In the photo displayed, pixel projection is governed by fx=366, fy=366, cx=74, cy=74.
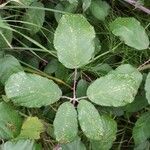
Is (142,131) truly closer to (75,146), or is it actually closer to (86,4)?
(75,146)

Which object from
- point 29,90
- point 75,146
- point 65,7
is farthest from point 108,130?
point 65,7

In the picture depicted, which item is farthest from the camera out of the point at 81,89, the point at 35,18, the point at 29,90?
the point at 35,18

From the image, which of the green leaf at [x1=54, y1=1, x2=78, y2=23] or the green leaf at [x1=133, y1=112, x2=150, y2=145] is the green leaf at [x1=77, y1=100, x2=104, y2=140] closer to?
the green leaf at [x1=133, y1=112, x2=150, y2=145]

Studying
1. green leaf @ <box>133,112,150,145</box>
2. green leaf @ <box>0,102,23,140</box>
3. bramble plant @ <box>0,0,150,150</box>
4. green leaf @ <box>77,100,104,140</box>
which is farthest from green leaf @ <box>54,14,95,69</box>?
green leaf @ <box>133,112,150,145</box>

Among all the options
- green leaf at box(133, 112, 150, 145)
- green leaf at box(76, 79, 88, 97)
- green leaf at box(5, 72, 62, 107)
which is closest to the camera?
green leaf at box(5, 72, 62, 107)

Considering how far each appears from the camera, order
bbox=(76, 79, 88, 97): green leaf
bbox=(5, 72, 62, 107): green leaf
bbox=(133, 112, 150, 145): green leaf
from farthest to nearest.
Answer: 1. bbox=(133, 112, 150, 145): green leaf
2. bbox=(76, 79, 88, 97): green leaf
3. bbox=(5, 72, 62, 107): green leaf
